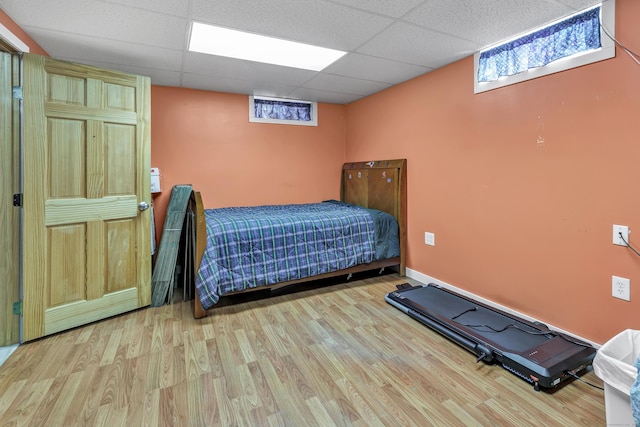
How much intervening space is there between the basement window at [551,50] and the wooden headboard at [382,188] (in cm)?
118

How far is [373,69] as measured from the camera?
2994mm

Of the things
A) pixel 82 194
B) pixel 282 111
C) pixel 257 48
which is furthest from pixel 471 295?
pixel 82 194

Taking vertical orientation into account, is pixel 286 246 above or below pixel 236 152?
below

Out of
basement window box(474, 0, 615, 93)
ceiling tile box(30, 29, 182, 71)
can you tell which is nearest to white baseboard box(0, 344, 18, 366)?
ceiling tile box(30, 29, 182, 71)

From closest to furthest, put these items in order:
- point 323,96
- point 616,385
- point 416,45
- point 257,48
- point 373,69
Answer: point 616,385 < point 416,45 < point 257,48 < point 373,69 < point 323,96

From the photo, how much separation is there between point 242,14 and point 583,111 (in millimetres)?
2241

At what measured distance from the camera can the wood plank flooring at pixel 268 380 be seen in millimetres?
1478

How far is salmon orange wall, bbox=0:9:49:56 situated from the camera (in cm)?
189

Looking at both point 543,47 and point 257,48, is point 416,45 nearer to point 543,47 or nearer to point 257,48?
point 543,47

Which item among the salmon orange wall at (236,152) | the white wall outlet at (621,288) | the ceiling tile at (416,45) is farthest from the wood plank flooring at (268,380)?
the ceiling tile at (416,45)

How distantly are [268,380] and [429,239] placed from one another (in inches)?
84.5

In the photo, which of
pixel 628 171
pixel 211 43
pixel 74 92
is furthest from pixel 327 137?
pixel 628 171

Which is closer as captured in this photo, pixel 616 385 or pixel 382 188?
pixel 616 385

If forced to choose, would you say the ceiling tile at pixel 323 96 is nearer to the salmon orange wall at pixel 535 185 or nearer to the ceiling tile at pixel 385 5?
the salmon orange wall at pixel 535 185
